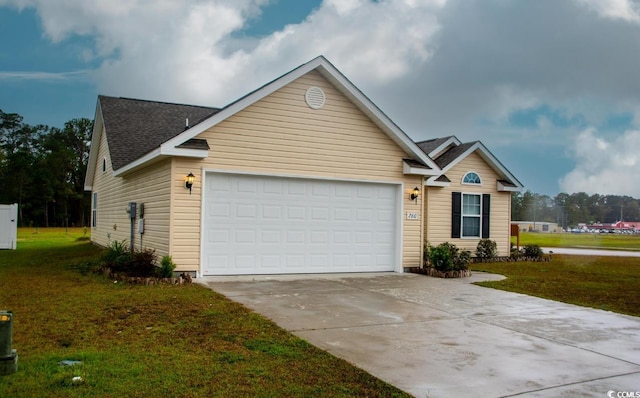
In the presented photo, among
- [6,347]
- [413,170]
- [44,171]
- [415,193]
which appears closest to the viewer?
[6,347]

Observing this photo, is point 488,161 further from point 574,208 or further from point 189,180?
point 574,208

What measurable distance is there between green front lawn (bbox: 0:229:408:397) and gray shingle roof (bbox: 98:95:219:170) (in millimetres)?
8391

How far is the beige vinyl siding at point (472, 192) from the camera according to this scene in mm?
17562

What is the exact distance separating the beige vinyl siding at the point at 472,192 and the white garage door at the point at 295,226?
4379 mm

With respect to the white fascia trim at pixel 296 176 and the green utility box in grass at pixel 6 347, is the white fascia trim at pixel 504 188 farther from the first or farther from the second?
the green utility box in grass at pixel 6 347

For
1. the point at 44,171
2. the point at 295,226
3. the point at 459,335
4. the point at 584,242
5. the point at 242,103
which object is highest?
the point at 44,171

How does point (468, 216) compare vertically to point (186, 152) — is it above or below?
below

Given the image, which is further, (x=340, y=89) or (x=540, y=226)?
(x=540, y=226)

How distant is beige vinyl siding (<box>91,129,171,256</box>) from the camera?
11.4m

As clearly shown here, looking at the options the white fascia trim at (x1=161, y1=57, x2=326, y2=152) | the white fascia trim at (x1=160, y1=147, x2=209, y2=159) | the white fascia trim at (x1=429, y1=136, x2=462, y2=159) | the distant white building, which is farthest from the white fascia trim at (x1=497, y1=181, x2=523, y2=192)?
the distant white building

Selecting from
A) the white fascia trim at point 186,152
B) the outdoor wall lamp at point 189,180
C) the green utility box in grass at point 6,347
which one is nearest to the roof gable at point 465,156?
the white fascia trim at point 186,152

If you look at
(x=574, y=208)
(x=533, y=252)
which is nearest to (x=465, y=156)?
(x=533, y=252)

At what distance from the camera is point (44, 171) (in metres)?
58.9

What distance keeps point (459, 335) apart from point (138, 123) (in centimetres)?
1539
